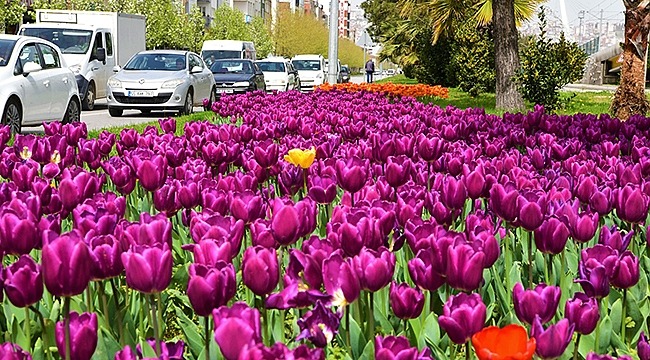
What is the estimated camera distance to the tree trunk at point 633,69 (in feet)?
44.4

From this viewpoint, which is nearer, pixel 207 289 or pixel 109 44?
pixel 207 289

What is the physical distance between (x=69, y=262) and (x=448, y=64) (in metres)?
33.5

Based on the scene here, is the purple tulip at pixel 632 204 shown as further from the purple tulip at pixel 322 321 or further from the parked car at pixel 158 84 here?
the parked car at pixel 158 84

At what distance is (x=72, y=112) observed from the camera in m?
13.6

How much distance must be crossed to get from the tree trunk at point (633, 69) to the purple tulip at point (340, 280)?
12491 mm

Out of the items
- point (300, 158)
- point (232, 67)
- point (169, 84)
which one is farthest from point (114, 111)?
point (300, 158)

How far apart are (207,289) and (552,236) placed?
114 cm

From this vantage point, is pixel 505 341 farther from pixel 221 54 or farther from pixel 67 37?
pixel 221 54

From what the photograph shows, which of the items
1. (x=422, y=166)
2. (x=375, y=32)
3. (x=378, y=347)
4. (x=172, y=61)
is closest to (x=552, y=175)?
(x=422, y=166)

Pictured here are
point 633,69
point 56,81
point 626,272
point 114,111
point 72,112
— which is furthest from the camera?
point 114,111

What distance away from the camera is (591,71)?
174 ft

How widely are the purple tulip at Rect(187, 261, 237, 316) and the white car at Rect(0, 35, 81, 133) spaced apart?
10.0m

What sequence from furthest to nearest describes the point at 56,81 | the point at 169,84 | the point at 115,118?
the point at 115,118, the point at 169,84, the point at 56,81

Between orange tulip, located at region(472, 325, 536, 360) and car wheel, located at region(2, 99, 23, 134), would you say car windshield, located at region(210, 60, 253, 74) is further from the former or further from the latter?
orange tulip, located at region(472, 325, 536, 360)
